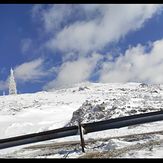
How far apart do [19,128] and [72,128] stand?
90.3 feet

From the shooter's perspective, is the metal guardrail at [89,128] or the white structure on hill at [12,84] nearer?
the metal guardrail at [89,128]

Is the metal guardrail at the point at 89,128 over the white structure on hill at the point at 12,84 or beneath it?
beneath

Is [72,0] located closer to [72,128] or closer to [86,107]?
[72,128]

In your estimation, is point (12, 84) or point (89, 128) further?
point (12, 84)

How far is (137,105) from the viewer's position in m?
31.1

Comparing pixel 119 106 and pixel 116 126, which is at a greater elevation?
pixel 119 106

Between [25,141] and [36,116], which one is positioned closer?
[25,141]

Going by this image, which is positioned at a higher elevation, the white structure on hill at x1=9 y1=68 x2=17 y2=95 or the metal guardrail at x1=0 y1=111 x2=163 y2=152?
the white structure on hill at x1=9 y1=68 x2=17 y2=95

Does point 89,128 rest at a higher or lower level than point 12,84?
lower

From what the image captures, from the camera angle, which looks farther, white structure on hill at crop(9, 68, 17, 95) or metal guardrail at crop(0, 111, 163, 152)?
white structure on hill at crop(9, 68, 17, 95)
